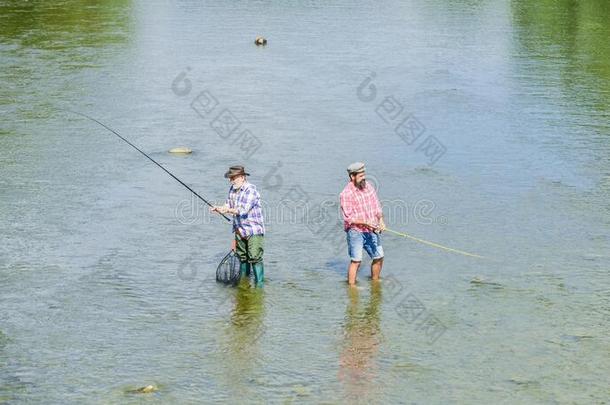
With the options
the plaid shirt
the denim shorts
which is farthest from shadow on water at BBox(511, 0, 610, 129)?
the plaid shirt

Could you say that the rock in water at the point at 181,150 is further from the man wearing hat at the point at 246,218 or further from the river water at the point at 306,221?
the man wearing hat at the point at 246,218

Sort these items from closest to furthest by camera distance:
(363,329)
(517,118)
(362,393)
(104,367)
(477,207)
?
(362,393), (104,367), (363,329), (477,207), (517,118)

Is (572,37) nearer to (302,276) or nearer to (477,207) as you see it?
(477,207)

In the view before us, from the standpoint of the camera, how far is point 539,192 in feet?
62.4

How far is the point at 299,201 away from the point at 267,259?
3.12 metres

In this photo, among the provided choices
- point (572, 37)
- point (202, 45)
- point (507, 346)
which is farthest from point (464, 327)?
point (572, 37)

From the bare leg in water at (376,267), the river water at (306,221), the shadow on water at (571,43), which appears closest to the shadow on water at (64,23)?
the river water at (306,221)

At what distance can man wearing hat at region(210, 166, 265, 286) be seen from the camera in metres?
13.8

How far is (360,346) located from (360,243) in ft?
6.92

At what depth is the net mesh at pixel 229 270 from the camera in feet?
46.4

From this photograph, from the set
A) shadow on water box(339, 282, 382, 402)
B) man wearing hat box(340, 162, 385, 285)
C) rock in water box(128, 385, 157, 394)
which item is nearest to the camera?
rock in water box(128, 385, 157, 394)

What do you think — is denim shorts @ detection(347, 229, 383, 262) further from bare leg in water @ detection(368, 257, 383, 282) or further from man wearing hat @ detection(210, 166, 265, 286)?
man wearing hat @ detection(210, 166, 265, 286)

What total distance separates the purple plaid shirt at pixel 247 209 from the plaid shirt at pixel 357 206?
1061 mm

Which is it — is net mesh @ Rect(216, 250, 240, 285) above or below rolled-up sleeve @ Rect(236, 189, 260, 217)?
below
